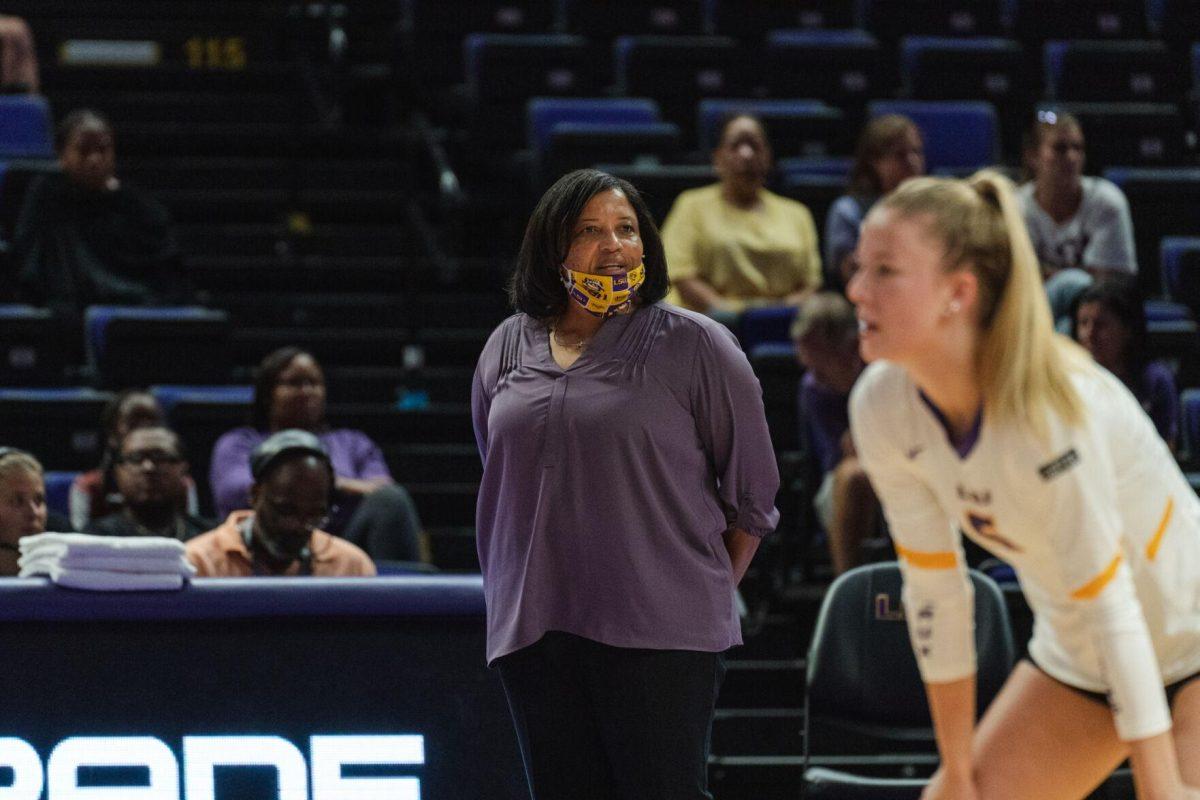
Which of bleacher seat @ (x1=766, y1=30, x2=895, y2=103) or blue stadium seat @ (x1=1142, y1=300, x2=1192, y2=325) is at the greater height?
bleacher seat @ (x1=766, y1=30, x2=895, y2=103)

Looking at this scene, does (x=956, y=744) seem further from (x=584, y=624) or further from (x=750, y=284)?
(x=750, y=284)

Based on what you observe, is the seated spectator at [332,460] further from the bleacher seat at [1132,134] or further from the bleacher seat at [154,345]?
the bleacher seat at [1132,134]

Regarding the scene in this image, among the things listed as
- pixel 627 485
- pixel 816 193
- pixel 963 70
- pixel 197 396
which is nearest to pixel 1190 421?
pixel 816 193

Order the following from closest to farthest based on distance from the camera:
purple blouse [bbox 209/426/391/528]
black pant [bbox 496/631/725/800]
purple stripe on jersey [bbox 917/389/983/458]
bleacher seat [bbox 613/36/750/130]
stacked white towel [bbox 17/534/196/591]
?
1. purple stripe on jersey [bbox 917/389/983/458]
2. black pant [bbox 496/631/725/800]
3. stacked white towel [bbox 17/534/196/591]
4. purple blouse [bbox 209/426/391/528]
5. bleacher seat [bbox 613/36/750/130]

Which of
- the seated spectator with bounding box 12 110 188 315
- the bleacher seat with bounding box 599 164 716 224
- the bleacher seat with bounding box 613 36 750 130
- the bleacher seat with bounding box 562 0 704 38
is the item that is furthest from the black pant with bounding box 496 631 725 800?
the bleacher seat with bounding box 562 0 704 38

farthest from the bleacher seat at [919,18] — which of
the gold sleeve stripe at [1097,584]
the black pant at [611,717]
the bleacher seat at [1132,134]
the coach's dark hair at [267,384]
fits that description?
the gold sleeve stripe at [1097,584]

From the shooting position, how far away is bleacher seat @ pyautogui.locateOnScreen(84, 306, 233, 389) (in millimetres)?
6910

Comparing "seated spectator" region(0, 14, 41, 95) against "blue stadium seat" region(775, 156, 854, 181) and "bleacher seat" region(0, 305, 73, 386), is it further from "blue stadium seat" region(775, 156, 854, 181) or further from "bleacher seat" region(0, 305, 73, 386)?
"blue stadium seat" region(775, 156, 854, 181)

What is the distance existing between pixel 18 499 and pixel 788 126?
4.96 m

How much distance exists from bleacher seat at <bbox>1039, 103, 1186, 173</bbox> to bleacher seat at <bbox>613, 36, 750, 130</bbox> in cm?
167

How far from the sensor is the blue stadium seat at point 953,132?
865 cm

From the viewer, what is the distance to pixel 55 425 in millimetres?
6617

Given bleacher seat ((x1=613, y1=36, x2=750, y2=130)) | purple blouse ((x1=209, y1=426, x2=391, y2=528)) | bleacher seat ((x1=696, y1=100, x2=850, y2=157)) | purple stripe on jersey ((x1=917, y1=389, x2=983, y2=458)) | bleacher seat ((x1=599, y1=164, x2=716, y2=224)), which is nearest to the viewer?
purple stripe on jersey ((x1=917, y1=389, x2=983, y2=458))

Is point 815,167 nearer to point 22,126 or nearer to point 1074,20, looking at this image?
point 1074,20
